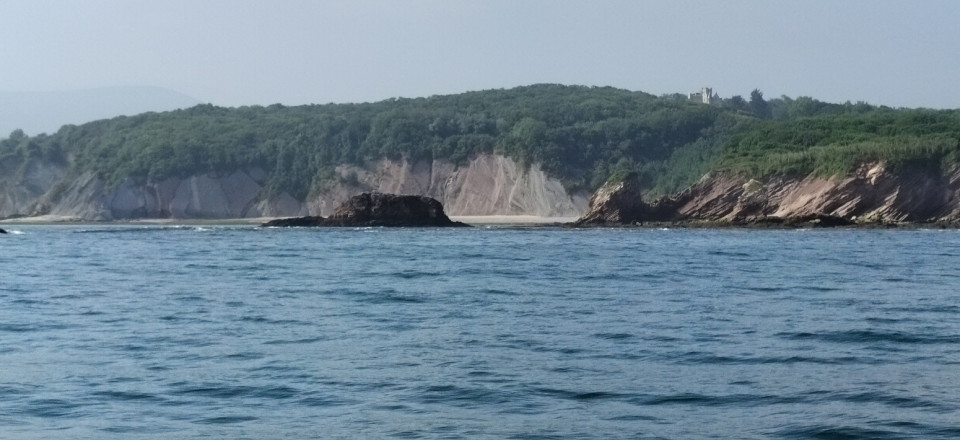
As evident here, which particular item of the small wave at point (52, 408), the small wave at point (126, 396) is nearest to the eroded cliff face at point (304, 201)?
the small wave at point (126, 396)

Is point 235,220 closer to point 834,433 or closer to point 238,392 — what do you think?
point 238,392

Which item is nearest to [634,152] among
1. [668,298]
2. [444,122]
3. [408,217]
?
[444,122]

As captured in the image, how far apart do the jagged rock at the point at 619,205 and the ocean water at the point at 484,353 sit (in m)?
47.2

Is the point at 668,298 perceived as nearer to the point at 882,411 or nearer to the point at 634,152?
the point at 882,411

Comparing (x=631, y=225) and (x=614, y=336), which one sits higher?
(x=631, y=225)

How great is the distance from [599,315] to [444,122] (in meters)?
107

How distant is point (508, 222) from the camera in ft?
343

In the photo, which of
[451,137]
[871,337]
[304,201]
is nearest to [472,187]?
[451,137]

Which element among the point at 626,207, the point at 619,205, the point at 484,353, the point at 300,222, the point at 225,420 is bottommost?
the point at 225,420

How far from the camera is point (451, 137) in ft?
417

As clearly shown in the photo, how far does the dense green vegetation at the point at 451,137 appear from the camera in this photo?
4695 inches

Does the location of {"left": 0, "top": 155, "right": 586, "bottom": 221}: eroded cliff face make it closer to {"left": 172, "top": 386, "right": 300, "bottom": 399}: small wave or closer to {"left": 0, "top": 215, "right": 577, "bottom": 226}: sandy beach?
{"left": 0, "top": 215, "right": 577, "bottom": 226}: sandy beach

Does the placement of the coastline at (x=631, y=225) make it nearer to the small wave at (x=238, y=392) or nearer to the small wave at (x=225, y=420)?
the small wave at (x=238, y=392)

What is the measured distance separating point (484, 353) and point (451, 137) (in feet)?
354
